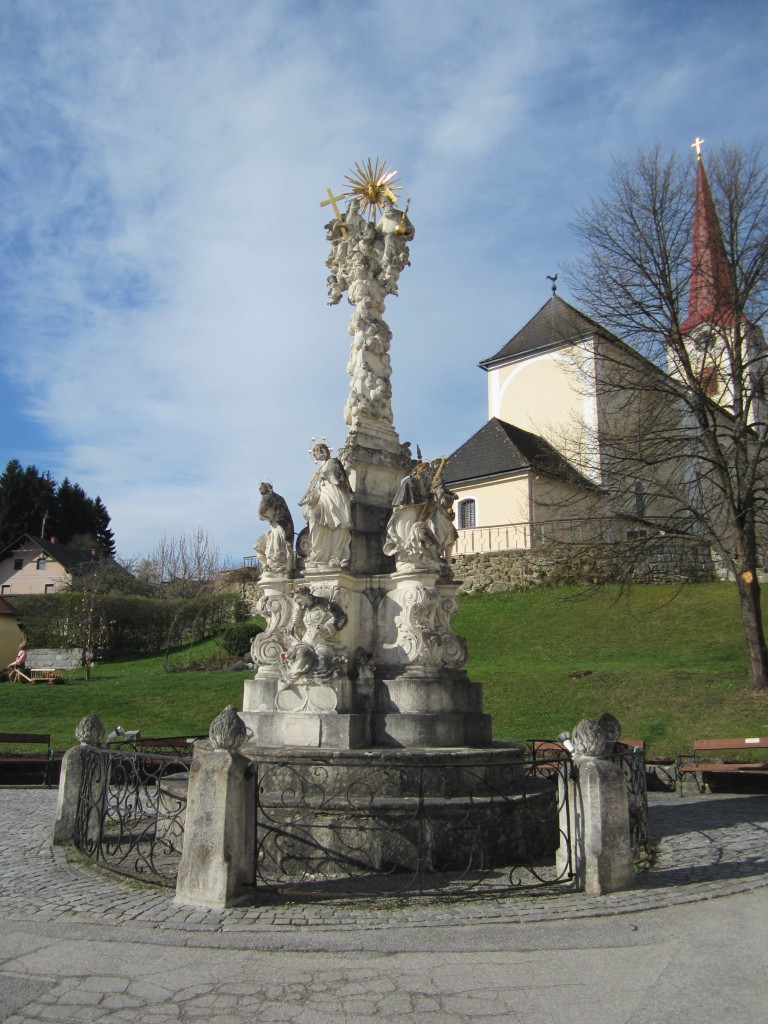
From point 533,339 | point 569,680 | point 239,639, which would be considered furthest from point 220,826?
point 533,339

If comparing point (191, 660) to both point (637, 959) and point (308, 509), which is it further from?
point (637, 959)

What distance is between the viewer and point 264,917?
5605 mm

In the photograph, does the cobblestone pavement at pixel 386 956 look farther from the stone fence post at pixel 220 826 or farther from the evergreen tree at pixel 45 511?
the evergreen tree at pixel 45 511

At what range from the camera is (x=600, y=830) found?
247 inches

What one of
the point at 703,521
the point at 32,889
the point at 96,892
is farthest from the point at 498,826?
the point at 703,521

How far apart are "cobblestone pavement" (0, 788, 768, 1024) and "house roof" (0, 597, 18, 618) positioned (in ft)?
91.9

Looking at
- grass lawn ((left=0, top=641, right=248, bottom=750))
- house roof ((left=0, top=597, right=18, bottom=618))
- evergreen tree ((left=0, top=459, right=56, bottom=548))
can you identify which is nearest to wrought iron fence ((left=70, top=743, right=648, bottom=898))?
grass lawn ((left=0, top=641, right=248, bottom=750))

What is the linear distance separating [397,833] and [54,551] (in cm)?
5403

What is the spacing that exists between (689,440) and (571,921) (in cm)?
1504

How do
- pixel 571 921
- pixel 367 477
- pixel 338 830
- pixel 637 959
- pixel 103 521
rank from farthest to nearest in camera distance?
1. pixel 103 521
2. pixel 367 477
3. pixel 338 830
4. pixel 571 921
5. pixel 637 959

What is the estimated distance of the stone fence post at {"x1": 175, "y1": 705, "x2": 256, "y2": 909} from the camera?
5859 mm

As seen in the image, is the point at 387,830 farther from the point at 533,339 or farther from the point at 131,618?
the point at 533,339

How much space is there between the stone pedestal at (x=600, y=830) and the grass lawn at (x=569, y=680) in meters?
8.99

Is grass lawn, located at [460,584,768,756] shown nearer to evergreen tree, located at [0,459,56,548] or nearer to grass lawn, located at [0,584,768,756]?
grass lawn, located at [0,584,768,756]
